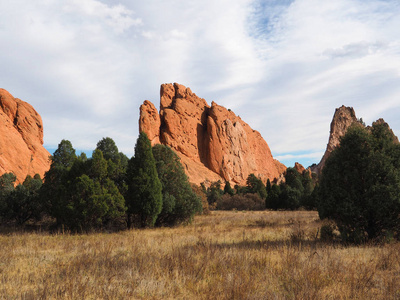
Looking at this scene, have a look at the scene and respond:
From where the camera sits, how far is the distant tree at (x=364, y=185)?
9164mm

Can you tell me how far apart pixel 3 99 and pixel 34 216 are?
207 ft

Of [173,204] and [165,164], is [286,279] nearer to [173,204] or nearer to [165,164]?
[173,204]

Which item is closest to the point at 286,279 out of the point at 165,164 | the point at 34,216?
the point at 165,164

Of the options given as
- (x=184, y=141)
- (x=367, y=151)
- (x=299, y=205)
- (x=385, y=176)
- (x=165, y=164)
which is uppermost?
(x=184, y=141)

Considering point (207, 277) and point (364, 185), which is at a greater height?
point (364, 185)

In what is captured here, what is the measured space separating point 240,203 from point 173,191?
98.2 ft

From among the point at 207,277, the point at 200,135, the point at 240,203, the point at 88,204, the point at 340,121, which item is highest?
the point at 340,121

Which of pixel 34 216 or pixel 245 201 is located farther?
pixel 245 201

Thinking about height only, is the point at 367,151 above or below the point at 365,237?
above

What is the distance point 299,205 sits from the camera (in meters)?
43.0

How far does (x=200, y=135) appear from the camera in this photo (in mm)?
100312

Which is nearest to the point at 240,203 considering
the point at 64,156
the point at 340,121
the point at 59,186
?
the point at 64,156

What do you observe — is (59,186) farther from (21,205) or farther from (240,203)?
(240,203)

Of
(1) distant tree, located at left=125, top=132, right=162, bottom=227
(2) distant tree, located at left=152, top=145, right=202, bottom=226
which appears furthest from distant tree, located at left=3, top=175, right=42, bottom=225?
(2) distant tree, located at left=152, top=145, right=202, bottom=226
